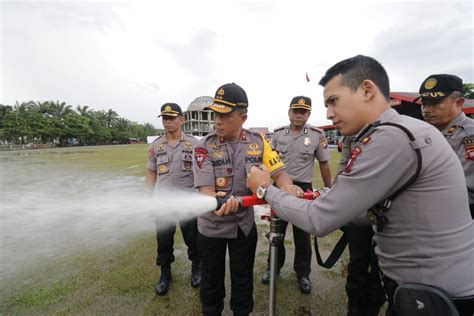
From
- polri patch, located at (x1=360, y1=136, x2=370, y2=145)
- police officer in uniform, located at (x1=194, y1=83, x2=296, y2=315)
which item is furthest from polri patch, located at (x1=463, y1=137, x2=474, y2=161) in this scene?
polri patch, located at (x1=360, y1=136, x2=370, y2=145)

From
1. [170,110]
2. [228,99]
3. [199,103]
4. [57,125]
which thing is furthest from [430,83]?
[57,125]

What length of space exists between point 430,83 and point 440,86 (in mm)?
112

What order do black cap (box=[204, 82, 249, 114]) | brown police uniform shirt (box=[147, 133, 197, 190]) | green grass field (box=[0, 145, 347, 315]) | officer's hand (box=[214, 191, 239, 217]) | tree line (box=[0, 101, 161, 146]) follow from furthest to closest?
tree line (box=[0, 101, 161, 146]) < brown police uniform shirt (box=[147, 133, 197, 190]) < green grass field (box=[0, 145, 347, 315]) < black cap (box=[204, 82, 249, 114]) < officer's hand (box=[214, 191, 239, 217])

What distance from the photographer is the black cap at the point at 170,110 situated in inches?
156

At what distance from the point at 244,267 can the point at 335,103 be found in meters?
1.89

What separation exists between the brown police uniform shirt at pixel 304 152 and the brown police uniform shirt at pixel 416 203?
2.85 m

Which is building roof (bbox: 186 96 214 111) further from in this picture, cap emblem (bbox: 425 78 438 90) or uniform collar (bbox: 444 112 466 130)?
uniform collar (bbox: 444 112 466 130)

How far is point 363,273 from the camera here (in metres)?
2.68

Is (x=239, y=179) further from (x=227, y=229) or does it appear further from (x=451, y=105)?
(x=451, y=105)

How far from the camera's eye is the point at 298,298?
3268mm

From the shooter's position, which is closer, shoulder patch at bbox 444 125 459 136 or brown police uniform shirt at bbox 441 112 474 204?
brown police uniform shirt at bbox 441 112 474 204

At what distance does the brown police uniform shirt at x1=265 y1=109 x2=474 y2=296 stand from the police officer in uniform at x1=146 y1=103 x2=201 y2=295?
2.86m

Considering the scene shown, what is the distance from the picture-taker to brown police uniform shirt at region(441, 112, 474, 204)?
8.50 feet

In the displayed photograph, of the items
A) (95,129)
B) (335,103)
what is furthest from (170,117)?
(95,129)
